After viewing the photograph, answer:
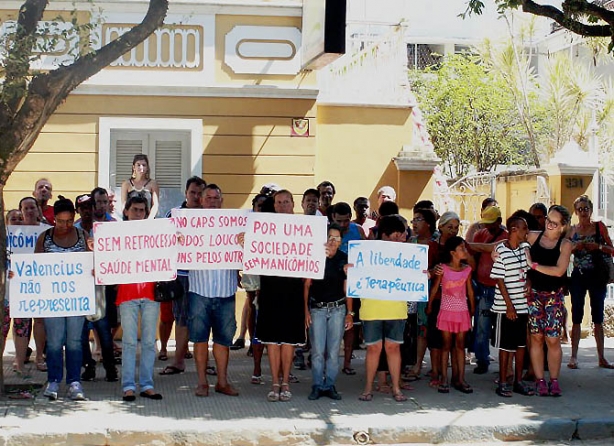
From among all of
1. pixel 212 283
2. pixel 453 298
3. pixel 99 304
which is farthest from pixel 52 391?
pixel 453 298

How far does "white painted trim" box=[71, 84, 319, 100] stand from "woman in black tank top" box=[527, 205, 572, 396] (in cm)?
499

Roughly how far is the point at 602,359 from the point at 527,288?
2.43 m

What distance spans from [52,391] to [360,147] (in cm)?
681

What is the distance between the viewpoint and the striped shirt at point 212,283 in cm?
923

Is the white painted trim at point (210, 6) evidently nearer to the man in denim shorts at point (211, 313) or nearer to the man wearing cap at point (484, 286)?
the man wearing cap at point (484, 286)

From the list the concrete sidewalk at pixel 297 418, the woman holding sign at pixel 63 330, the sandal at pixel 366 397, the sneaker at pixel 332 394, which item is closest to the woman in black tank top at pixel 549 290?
the concrete sidewalk at pixel 297 418

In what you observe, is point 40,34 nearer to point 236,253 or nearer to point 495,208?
point 236,253

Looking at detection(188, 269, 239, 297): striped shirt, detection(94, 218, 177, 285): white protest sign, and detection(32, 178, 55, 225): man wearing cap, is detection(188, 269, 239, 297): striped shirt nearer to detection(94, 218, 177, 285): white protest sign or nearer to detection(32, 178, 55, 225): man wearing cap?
detection(94, 218, 177, 285): white protest sign

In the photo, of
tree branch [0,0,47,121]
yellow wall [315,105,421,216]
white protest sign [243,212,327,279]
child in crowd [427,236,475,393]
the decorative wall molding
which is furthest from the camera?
yellow wall [315,105,421,216]

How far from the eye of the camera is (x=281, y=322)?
9188 millimetres

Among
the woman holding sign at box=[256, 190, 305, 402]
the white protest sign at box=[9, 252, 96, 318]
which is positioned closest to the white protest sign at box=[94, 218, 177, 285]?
the white protest sign at box=[9, 252, 96, 318]

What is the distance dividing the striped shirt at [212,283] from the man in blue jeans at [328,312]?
0.75 metres

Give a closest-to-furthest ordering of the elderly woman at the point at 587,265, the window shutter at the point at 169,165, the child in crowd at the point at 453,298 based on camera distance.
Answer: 1. the child in crowd at the point at 453,298
2. the elderly woman at the point at 587,265
3. the window shutter at the point at 169,165

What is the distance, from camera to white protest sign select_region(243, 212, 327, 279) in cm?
916
